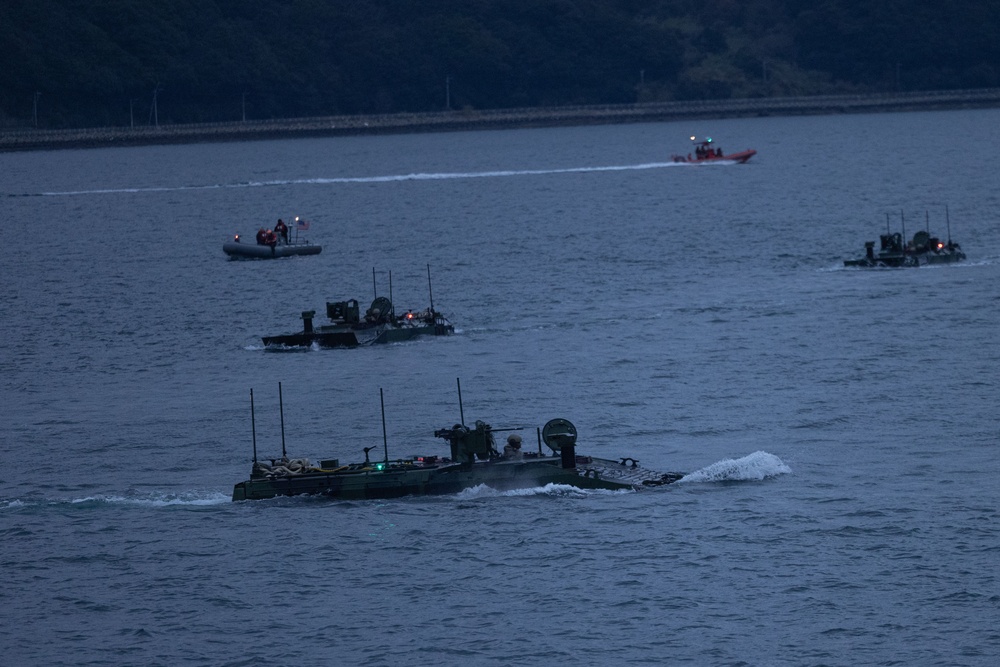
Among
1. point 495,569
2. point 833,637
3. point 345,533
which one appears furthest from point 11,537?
point 833,637

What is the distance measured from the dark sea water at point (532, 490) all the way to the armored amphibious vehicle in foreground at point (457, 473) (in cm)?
38

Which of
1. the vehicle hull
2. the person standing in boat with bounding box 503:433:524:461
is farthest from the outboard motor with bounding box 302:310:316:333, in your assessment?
the vehicle hull

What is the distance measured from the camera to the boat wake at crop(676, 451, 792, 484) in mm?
48000

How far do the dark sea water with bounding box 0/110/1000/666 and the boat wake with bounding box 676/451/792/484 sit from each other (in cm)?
7

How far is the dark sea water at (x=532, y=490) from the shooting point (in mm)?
37844

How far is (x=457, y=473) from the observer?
153 ft

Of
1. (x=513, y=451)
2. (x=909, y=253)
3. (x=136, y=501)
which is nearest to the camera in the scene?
(x=513, y=451)

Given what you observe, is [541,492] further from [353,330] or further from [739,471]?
[353,330]

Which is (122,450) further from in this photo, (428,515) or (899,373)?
(899,373)

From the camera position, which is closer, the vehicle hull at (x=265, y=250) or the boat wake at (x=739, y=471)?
the boat wake at (x=739, y=471)

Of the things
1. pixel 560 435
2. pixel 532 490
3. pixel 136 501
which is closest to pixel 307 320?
pixel 136 501

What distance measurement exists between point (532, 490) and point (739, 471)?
18.9 feet

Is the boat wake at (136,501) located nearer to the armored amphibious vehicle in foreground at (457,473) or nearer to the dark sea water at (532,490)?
the dark sea water at (532,490)

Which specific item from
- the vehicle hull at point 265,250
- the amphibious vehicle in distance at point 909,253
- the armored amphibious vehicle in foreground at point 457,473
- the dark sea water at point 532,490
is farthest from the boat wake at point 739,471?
the vehicle hull at point 265,250
